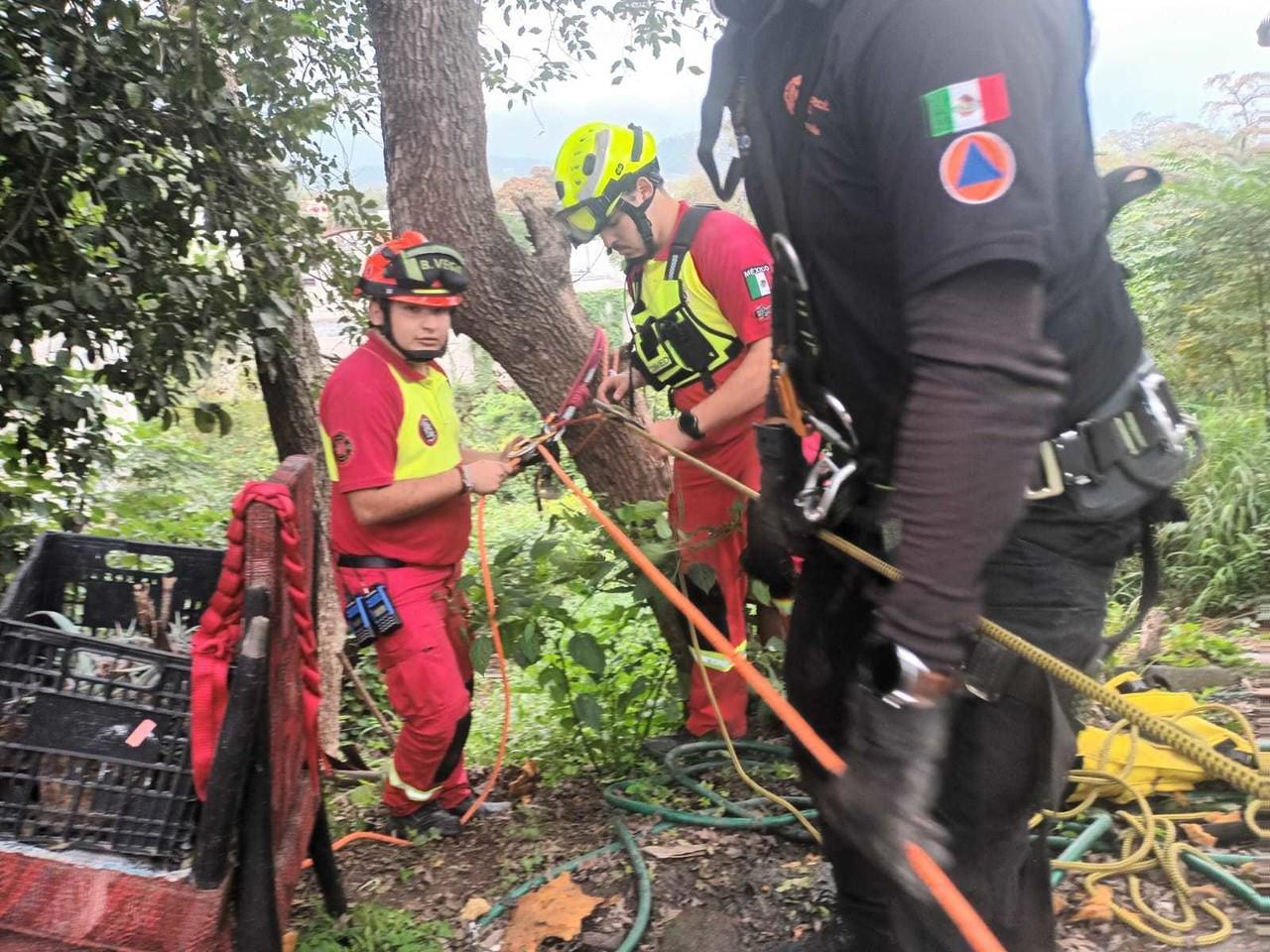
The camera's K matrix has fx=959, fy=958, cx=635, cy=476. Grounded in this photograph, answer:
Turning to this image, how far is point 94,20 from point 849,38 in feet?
11.8

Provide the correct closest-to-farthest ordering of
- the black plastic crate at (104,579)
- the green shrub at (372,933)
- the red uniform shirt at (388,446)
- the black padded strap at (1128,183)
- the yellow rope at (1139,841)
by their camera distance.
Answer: the black padded strap at (1128,183) → the yellow rope at (1139,841) → the black plastic crate at (104,579) → the green shrub at (372,933) → the red uniform shirt at (388,446)

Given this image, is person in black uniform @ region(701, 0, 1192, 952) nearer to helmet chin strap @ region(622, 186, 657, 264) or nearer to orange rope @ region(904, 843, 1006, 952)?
orange rope @ region(904, 843, 1006, 952)

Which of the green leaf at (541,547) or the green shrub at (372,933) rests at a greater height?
the green leaf at (541,547)

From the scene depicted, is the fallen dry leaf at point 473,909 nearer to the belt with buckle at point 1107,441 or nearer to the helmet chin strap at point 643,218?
the belt with buckle at point 1107,441

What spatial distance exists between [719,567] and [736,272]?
1.16m

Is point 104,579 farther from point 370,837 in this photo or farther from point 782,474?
point 782,474

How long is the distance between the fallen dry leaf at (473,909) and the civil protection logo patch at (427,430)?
5.09ft

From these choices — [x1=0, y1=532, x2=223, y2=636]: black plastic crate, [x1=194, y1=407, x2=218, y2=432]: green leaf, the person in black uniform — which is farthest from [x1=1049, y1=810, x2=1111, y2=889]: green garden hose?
[x1=194, y1=407, x2=218, y2=432]: green leaf

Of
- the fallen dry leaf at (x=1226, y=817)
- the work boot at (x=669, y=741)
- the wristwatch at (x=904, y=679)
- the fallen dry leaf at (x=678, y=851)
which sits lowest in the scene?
the fallen dry leaf at (x=1226, y=817)

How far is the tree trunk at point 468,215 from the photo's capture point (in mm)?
4285

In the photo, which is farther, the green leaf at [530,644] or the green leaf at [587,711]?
the green leaf at [587,711]

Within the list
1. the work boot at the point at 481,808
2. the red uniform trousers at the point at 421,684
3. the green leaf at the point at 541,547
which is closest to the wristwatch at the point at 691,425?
the green leaf at the point at 541,547

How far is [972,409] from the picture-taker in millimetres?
1310

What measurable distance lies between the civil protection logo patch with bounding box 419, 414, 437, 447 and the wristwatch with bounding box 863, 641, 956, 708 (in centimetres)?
232
